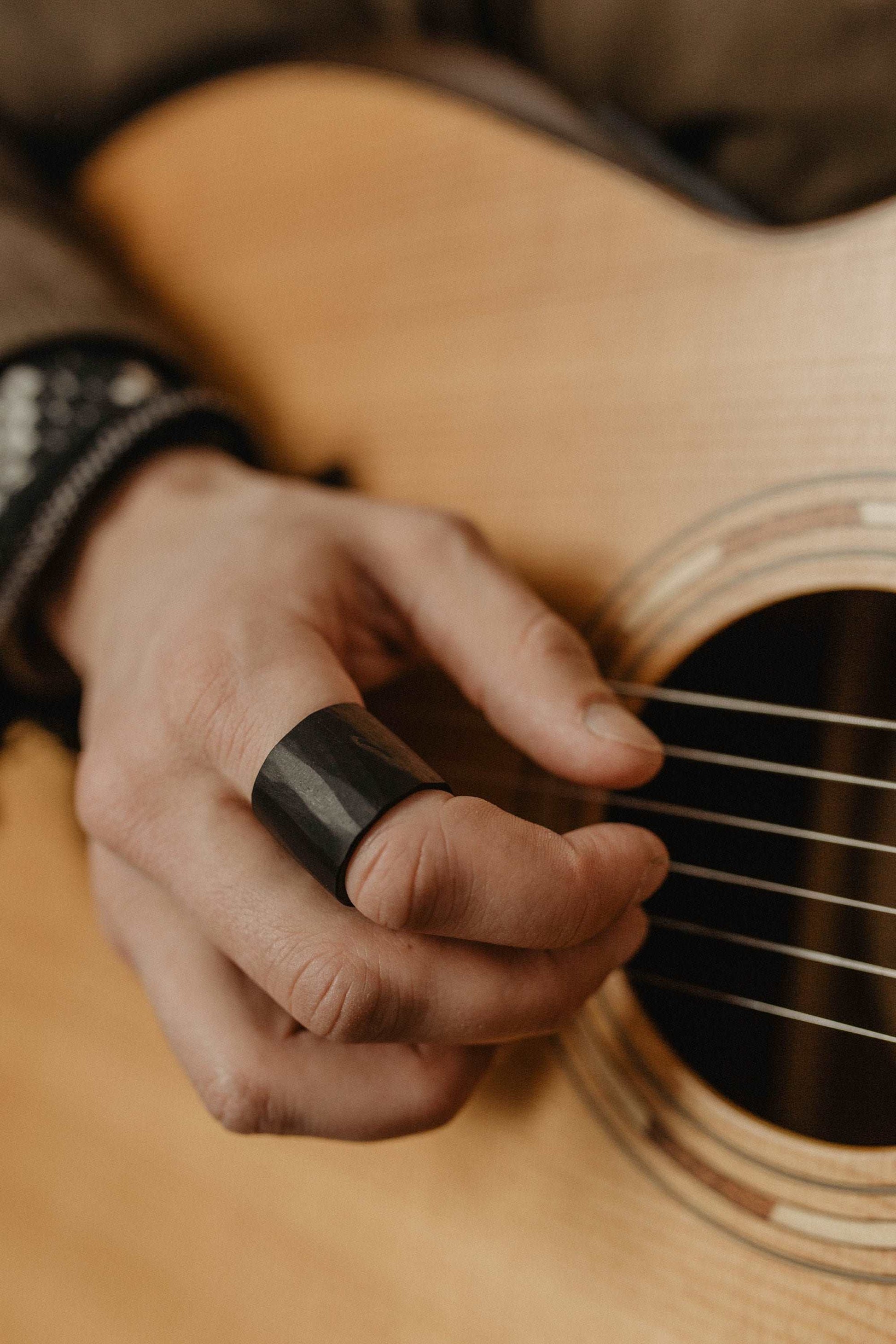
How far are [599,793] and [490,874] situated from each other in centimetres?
18

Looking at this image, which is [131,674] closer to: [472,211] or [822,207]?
[472,211]

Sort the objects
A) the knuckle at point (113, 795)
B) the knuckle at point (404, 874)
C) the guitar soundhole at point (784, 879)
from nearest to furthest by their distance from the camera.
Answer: the knuckle at point (404, 874) < the knuckle at point (113, 795) < the guitar soundhole at point (784, 879)

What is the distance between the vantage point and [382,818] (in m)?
0.31

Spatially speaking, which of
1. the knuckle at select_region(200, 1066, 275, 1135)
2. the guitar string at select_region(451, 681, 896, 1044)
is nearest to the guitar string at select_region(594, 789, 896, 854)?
the guitar string at select_region(451, 681, 896, 1044)

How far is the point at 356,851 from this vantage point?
0.31 meters

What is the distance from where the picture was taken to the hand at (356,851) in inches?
12.9

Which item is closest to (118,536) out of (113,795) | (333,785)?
(113,795)

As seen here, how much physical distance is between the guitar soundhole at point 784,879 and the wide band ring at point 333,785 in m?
0.21

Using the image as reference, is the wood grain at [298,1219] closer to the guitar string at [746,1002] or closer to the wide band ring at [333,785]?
the guitar string at [746,1002]

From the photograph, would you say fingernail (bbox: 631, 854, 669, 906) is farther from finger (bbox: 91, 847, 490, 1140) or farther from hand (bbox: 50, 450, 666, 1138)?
finger (bbox: 91, 847, 490, 1140)

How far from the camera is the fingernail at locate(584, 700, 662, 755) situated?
14.9 inches

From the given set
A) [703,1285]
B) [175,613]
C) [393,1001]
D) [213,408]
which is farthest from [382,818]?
[213,408]

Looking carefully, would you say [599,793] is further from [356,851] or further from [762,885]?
[356,851]

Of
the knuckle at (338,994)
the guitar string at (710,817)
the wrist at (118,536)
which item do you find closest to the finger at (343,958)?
the knuckle at (338,994)
